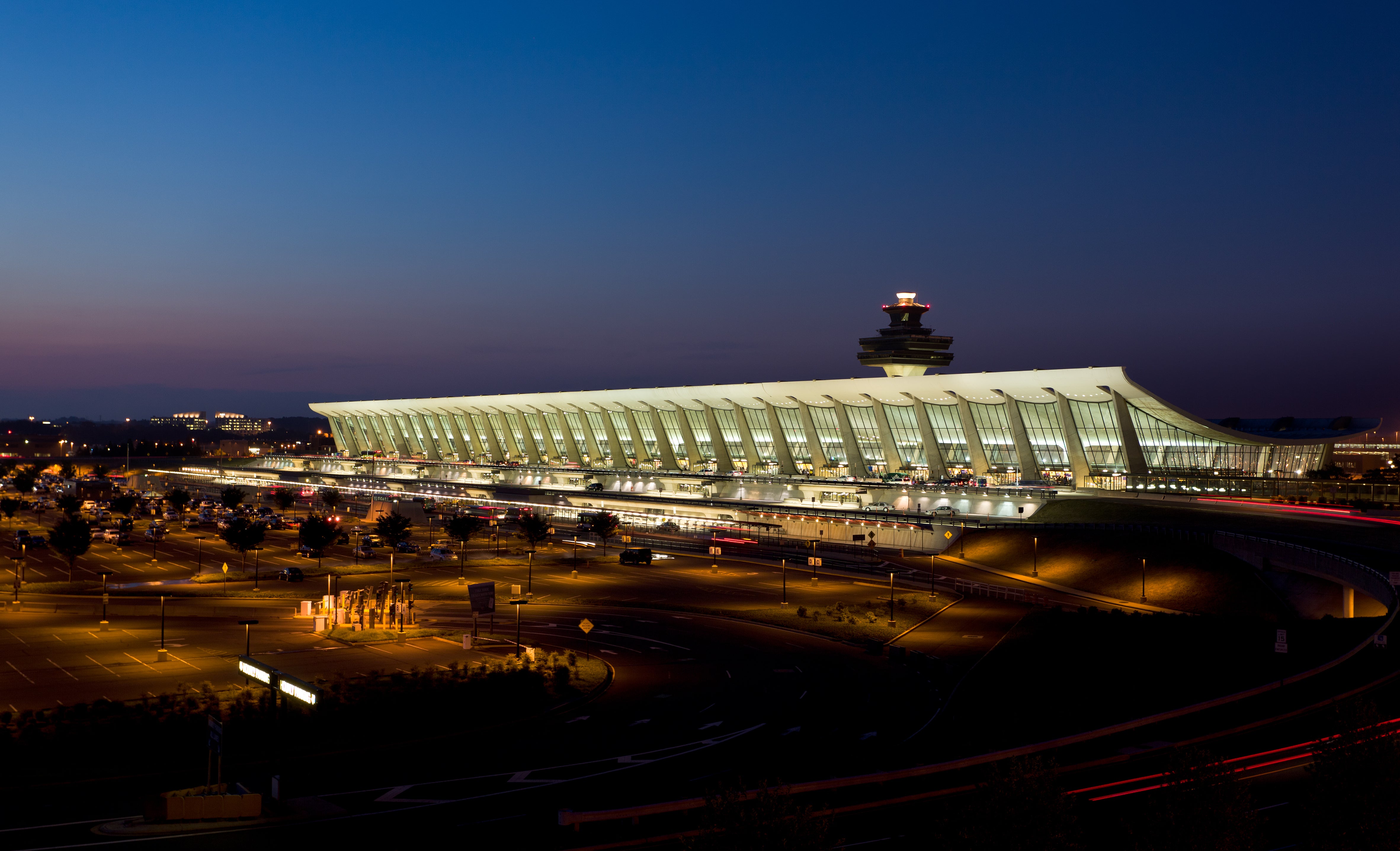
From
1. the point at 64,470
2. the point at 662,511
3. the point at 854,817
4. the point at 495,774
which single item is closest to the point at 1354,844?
the point at 854,817

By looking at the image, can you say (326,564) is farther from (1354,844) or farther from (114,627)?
(1354,844)

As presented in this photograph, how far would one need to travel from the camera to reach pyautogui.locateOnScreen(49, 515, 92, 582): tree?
166 ft

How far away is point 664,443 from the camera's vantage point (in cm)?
11662

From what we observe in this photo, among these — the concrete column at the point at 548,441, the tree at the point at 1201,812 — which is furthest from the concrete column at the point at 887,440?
the tree at the point at 1201,812

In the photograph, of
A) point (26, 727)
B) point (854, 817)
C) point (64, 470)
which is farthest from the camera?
point (64, 470)

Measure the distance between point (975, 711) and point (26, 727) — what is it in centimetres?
2267

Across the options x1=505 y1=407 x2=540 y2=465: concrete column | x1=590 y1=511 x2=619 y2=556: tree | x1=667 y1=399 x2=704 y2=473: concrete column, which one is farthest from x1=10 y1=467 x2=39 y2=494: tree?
x1=590 y1=511 x2=619 y2=556: tree

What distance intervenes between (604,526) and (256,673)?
3943 cm

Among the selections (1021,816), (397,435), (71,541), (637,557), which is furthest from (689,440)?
(1021,816)

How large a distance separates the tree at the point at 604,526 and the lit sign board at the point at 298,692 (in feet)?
130

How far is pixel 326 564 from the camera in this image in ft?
197

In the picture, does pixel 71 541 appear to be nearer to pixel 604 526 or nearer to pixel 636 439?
pixel 604 526

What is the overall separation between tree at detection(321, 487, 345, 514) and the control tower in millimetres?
78080

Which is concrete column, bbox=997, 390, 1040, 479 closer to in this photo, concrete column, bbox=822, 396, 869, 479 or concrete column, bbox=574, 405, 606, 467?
concrete column, bbox=822, 396, 869, 479
